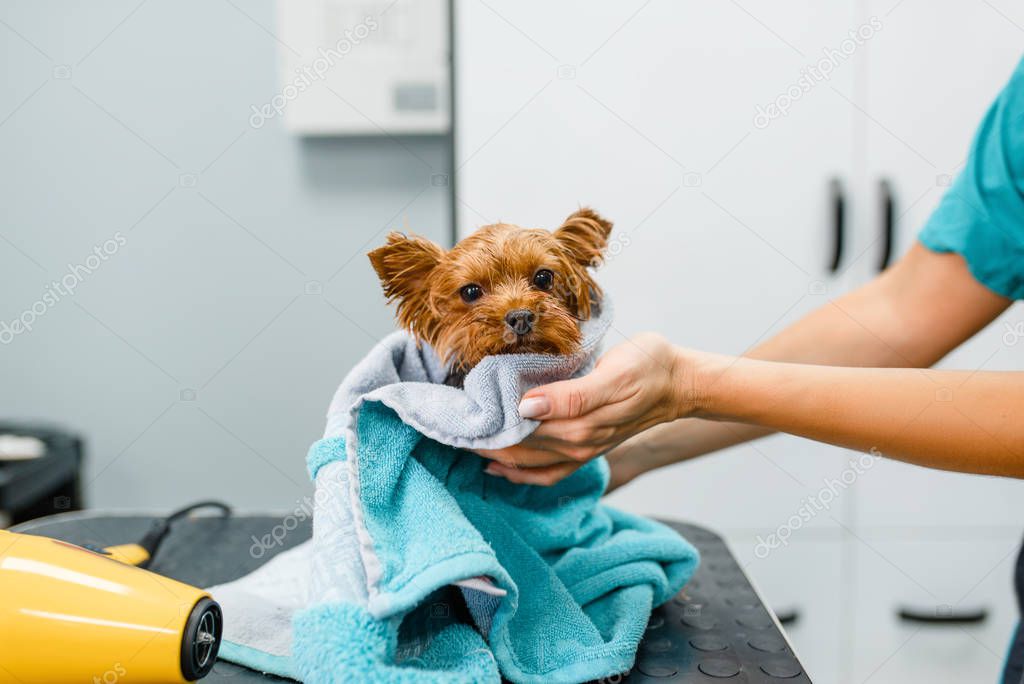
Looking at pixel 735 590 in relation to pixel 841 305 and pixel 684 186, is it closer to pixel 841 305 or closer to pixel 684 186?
pixel 841 305

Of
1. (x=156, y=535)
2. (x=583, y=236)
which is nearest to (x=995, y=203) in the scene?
(x=583, y=236)

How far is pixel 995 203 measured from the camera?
37.6 inches

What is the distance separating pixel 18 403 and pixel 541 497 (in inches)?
75.0

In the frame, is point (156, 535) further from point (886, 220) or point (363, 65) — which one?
point (886, 220)

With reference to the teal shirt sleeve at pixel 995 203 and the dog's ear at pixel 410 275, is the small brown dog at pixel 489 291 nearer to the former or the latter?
the dog's ear at pixel 410 275

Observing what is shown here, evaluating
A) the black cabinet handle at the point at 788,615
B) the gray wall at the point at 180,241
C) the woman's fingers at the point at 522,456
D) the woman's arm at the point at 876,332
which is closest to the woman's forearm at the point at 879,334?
the woman's arm at the point at 876,332

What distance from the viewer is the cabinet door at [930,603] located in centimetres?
174

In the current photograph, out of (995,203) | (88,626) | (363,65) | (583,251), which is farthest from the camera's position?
(363,65)

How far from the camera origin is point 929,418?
2.53 ft

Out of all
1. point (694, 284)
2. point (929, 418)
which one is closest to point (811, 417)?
point (929, 418)

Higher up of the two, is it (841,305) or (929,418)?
(841,305)

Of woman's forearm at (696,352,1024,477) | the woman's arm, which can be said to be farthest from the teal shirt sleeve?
woman's forearm at (696,352,1024,477)

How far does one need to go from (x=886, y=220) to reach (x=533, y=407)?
1.21 metres

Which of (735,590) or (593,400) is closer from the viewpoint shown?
(593,400)
